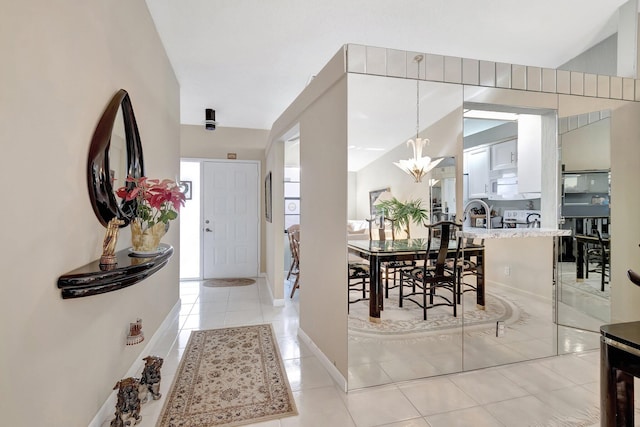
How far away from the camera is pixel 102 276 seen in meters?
1.38

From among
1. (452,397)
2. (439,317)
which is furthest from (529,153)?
(452,397)

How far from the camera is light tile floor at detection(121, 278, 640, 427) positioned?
174 centimetres

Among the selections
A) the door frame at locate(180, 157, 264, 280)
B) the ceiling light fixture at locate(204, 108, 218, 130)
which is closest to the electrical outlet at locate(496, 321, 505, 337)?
the door frame at locate(180, 157, 264, 280)

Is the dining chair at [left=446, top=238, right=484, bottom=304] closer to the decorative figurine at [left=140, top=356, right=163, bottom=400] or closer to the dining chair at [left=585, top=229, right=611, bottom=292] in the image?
the dining chair at [left=585, top=229, right=611, bottom=292]

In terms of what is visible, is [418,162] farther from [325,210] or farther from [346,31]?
[346,31]

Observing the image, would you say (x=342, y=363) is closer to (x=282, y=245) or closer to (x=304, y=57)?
(x=282, y=245)

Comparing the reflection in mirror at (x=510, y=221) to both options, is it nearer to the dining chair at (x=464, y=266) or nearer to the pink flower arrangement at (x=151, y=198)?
the dining chair at (x=464, y=266)

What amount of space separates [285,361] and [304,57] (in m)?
2.98

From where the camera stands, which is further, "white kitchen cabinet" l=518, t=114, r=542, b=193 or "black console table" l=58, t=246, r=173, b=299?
"white kitchen cabinet" l=518, t=114, r=542, b=193

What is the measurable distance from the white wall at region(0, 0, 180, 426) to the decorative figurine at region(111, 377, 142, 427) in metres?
0.13

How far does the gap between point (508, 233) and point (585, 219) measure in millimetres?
869

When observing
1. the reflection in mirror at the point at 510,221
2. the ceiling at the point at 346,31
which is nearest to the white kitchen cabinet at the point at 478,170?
the reflection in mirror at the point at 510,221

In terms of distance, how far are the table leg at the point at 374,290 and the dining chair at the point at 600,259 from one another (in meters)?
1.97

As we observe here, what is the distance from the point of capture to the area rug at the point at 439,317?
2250 mm
